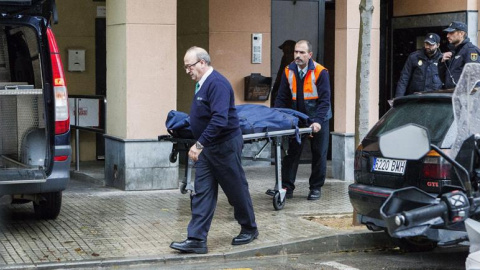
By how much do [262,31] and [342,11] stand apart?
65.4 inches

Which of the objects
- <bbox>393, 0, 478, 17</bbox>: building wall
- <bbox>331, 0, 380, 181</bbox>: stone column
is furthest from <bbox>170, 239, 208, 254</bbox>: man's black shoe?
<bbox>393, 0, 478, 17</bbox>: building wall

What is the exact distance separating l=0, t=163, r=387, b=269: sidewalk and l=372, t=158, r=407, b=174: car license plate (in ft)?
3.64

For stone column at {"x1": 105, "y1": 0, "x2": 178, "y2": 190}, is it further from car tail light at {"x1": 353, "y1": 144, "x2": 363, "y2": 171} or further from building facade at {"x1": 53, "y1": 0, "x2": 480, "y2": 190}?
car tail light at {"x1": 353, "y1": 144, "x2": 363, "y2": 171}

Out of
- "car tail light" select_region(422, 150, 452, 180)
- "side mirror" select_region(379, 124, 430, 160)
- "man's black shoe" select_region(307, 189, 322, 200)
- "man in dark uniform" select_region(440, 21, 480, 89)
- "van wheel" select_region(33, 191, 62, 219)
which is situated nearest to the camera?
"side mirror" select_region(379, 124, 430, 160)

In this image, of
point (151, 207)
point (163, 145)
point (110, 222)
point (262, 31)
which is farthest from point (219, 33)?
point (110, 222)

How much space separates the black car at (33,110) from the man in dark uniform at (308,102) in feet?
9.90

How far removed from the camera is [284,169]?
37.6ft

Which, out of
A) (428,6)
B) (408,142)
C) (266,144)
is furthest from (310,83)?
(408,142)

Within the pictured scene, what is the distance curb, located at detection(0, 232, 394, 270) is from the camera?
8.07 metres

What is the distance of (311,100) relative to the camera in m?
11.3

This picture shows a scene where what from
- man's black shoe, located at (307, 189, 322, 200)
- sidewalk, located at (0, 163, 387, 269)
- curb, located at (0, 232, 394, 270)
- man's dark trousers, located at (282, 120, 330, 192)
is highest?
man's dark trousers, located at (282, 120, 330, 192)

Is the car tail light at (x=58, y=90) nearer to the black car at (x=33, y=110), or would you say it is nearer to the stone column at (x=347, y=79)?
the black car at (x=33, y=110)

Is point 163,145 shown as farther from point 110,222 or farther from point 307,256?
point 307,256

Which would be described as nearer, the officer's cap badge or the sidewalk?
the sidewalk
